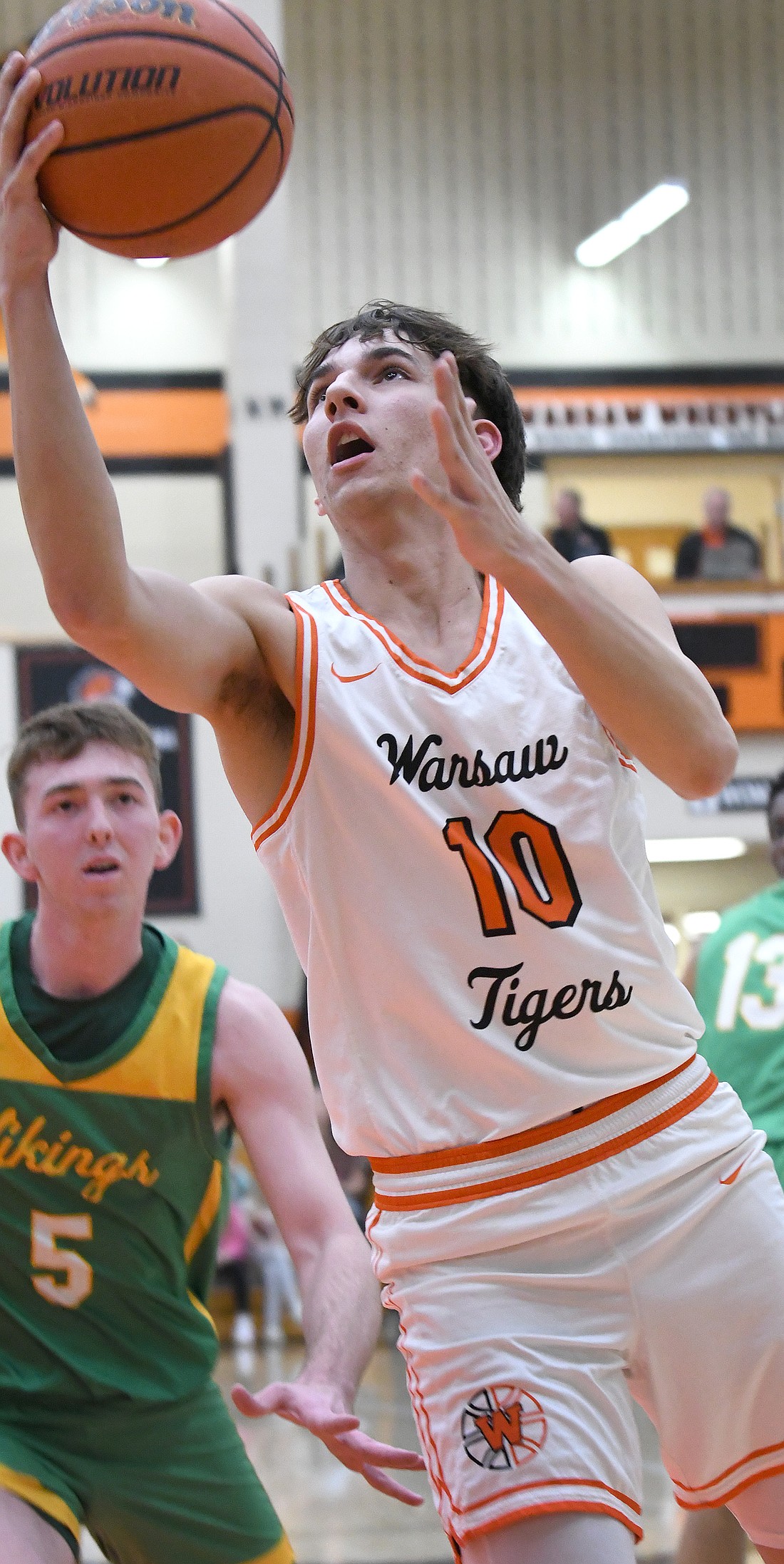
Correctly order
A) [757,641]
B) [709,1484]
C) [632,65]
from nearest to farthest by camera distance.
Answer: [709,1484]
[757,641]
[632,65]

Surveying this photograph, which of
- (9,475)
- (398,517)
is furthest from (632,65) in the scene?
(398,517)

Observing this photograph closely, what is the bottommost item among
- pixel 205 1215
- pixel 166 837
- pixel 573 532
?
pixel 573 532

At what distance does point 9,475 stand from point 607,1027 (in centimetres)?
1372

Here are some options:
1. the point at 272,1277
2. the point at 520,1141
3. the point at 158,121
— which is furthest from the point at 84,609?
the point at 272,1277

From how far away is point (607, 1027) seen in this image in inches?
93.4

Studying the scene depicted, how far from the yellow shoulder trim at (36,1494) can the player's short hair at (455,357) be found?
1.90 metres

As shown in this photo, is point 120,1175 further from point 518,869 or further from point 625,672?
point 625,672

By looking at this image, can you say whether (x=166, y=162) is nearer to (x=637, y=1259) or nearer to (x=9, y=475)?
(x=637, y=1259)

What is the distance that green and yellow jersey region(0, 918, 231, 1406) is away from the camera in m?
3.27

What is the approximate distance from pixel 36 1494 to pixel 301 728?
156 cm

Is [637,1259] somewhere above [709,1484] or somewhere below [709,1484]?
above

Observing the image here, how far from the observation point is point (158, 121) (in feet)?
7.72

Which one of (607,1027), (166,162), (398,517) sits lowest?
(607,1027)

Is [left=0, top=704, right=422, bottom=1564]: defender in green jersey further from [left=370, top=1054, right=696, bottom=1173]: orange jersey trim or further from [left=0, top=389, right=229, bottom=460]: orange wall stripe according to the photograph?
[left=0, top=389, right=229, bottom=460]: orange wall stripe
